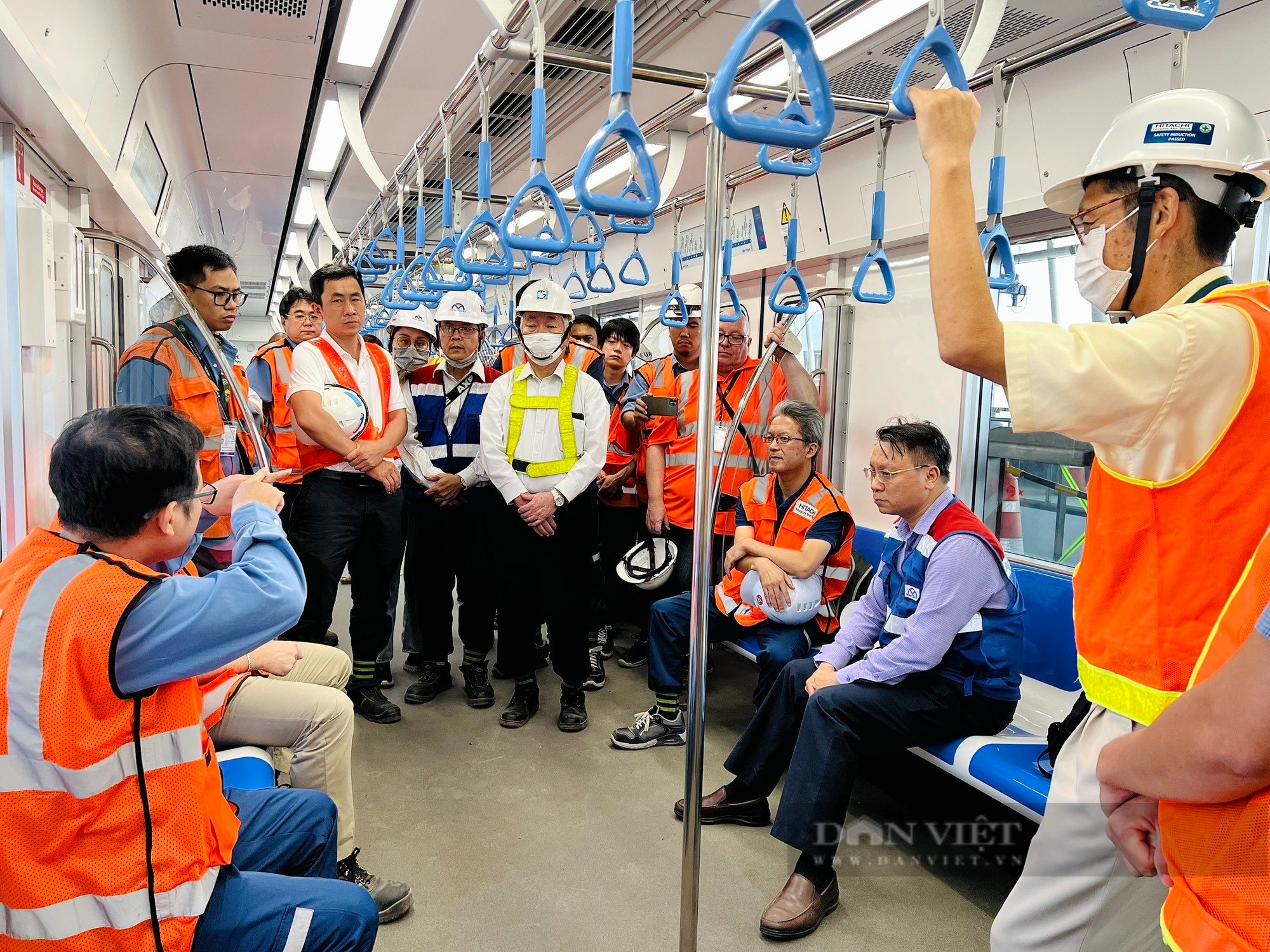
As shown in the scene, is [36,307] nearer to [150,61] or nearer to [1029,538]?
[150,61]

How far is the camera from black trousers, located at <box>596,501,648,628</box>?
549 centimetres

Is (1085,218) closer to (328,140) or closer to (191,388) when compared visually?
(191,388)

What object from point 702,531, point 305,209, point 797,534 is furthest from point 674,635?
point 305,209

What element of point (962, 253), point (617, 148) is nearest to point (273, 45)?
point (617, 148)

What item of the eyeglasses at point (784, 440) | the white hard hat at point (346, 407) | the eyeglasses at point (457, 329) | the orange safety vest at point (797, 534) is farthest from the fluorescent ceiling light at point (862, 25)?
the white hard hat at point (346, 407)

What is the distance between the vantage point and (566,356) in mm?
4445

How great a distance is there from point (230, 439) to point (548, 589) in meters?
1.62

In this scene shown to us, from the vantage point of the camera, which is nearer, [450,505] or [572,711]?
[572,711]

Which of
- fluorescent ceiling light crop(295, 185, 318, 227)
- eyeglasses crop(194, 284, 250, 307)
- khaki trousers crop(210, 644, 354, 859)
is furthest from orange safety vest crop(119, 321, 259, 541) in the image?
fluorescent ceiling light crop(295, 185, 318, 227)

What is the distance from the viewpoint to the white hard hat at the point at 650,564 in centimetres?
454

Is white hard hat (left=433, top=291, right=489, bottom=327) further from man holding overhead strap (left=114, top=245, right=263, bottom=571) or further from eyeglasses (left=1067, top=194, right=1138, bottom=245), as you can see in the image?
eyeglasses (left=1067, top=194, right=1138, bottom=245)

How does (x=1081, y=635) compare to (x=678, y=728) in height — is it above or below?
above

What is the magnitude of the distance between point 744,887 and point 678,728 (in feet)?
4.13

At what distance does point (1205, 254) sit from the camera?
1454mm
